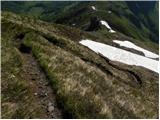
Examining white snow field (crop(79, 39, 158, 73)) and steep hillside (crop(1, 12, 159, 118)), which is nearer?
steep hillside (crop(1, 12, 159, 118))

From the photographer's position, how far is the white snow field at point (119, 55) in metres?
50.7

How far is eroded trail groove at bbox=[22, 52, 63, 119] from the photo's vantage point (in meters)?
19.8

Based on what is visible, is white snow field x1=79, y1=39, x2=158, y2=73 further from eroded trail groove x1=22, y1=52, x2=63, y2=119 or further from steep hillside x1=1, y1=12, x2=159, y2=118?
eroded trail groove x1=22, y1=52, x2=63, y2=119

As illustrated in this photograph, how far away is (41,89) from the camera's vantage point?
73.1ft

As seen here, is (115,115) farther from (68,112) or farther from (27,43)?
(27,43)

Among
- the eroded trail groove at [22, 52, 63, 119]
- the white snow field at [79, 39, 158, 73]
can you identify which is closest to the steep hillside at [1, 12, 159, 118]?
the eroded trail groove at [22, 52, 63, 119]

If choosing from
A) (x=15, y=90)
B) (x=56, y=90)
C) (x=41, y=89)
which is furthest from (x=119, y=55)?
(x=15, y=90)

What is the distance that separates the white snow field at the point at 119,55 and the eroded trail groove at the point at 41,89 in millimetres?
24088

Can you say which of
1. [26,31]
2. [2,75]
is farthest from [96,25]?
[2,75]

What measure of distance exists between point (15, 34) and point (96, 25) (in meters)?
142

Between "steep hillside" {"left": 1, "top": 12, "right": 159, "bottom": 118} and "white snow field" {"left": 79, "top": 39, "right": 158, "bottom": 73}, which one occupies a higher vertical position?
"steep hillside" {"left": 1, "top": 12, "right": 159, "bottom": 118}

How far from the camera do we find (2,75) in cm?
2320

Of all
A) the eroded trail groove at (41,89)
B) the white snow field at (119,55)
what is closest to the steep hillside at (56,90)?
the eroded trail groove at (41,89)

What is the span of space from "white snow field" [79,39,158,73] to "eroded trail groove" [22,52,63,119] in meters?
24.1
